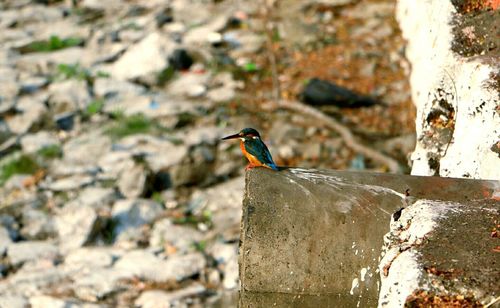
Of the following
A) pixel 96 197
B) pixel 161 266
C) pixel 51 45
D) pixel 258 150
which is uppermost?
pixel 51 45

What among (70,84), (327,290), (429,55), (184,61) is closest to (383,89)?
(184,61)

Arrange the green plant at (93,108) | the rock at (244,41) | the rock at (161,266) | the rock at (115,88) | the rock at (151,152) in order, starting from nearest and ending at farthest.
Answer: the rock at (161,266) < the rock at (151,152) < the green plant at (93,108) < the rock at (115,88) < the rock at (244,41)

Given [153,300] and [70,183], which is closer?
[153,300]

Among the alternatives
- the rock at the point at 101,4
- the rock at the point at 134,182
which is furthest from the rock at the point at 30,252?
the rock at the point at 101,4

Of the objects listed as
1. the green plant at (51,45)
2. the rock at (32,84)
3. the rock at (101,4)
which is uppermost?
the rock at (101,4)

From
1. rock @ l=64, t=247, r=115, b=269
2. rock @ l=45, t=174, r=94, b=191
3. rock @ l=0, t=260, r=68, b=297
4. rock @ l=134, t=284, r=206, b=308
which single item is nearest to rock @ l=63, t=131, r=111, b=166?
rock @ l=45, t=174, r=94, b=191

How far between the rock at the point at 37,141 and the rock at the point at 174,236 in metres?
2.20

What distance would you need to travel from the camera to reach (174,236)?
7492 millimetres

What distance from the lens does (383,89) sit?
385 inches

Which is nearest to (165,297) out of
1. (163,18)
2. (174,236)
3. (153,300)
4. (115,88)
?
(153,300)

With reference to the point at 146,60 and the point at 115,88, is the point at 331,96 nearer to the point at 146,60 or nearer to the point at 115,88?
the point at 146,60

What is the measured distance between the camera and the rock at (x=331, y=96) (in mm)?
9539

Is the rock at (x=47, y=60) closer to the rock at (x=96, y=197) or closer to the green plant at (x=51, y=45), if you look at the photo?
the green plant at (x=51, y=45)

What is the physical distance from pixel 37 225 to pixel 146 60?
11.4 ft
